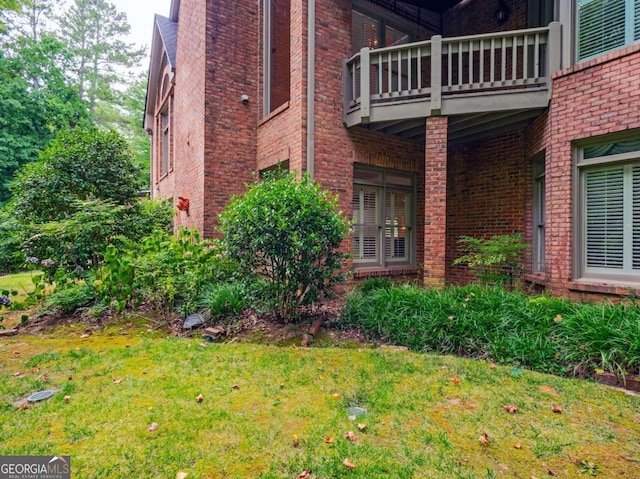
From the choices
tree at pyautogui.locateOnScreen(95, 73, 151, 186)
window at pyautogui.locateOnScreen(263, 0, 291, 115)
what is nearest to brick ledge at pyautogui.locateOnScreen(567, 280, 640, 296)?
window at pyautogui.locateOnScreen(263, 0, 291, 115)

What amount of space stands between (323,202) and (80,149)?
591cm

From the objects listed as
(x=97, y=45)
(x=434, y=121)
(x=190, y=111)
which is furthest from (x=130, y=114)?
(x=434, y=121)

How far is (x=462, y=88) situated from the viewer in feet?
20.6

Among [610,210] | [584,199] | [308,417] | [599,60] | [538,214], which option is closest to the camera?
[308,417]

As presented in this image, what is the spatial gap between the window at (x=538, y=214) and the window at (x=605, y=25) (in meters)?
2.04

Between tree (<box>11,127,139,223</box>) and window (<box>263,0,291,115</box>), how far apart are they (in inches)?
144

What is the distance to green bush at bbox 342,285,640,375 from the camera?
144 inches

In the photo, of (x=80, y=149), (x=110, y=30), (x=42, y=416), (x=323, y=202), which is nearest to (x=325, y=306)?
(x=323, y=202)

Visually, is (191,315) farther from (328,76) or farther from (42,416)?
(328,76)

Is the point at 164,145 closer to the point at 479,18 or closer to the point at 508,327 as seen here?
the point at 479,18

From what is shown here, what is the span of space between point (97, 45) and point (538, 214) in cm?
3149

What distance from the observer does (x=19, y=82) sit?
18.7 meters

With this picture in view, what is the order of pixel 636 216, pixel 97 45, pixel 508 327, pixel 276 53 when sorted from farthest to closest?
1. pixel 97 45
2. pixel 276 53
3. pixel 636 216
4. pixel 508 327

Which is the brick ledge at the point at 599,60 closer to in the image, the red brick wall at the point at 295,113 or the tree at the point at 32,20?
the red brick wall at the point at 295,113
